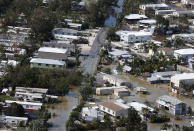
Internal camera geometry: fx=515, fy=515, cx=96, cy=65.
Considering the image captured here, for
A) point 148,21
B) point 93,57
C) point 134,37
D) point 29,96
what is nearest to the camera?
point 29,96

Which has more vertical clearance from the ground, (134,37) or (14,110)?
(134,37)

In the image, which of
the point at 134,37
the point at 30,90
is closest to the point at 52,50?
the point at 30,90

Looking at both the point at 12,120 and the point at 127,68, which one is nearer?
the point at 12,120

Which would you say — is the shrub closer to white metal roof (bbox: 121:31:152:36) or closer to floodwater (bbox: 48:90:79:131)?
floodwater (bbox: 48:90:79:131)

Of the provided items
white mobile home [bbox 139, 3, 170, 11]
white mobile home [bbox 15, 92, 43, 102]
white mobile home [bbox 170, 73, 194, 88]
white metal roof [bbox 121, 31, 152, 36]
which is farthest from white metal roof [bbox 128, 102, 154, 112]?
white mobile home [bbox 139, 3, 170, 11]

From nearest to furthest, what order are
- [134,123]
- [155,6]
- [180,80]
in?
1. [134,123]
2. [180,80]
3. [155,6]

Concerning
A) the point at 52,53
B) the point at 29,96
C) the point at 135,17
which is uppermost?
the point at 135,17

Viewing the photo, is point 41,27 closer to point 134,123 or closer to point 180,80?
point 180,80
